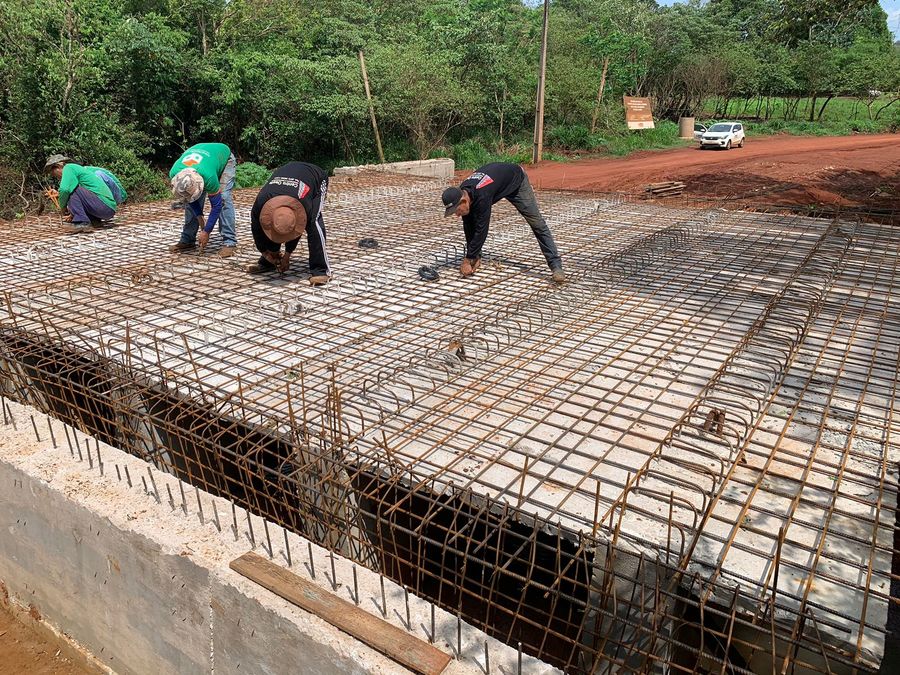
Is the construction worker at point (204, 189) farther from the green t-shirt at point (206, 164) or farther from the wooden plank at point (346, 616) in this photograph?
the wooden plank at point (346, 616)

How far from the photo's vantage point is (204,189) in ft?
16.7

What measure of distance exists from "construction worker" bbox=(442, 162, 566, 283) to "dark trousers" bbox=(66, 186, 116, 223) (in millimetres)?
3775

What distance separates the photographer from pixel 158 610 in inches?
88.6

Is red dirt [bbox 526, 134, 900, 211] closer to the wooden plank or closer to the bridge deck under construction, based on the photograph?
the bridge deck under construction

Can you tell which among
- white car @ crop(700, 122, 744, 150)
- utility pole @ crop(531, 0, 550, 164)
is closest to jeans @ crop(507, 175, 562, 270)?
utility pole @ crop(531, 0, 550, 164)

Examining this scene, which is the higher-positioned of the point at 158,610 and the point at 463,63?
the point at 463,63

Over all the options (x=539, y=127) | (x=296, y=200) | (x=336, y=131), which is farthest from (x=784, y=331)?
(x=336, y=131)

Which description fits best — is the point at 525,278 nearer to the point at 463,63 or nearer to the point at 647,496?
the point at 647,496

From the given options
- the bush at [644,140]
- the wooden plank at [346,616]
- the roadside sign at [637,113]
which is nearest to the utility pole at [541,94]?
the bush at [644,140]

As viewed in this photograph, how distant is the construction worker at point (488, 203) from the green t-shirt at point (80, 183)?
149 inches

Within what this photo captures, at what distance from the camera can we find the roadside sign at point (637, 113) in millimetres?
19688

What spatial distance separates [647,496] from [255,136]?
1448 cm

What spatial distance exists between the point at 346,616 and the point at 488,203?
3.44 m

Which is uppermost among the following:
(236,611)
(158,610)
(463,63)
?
(463,63)
